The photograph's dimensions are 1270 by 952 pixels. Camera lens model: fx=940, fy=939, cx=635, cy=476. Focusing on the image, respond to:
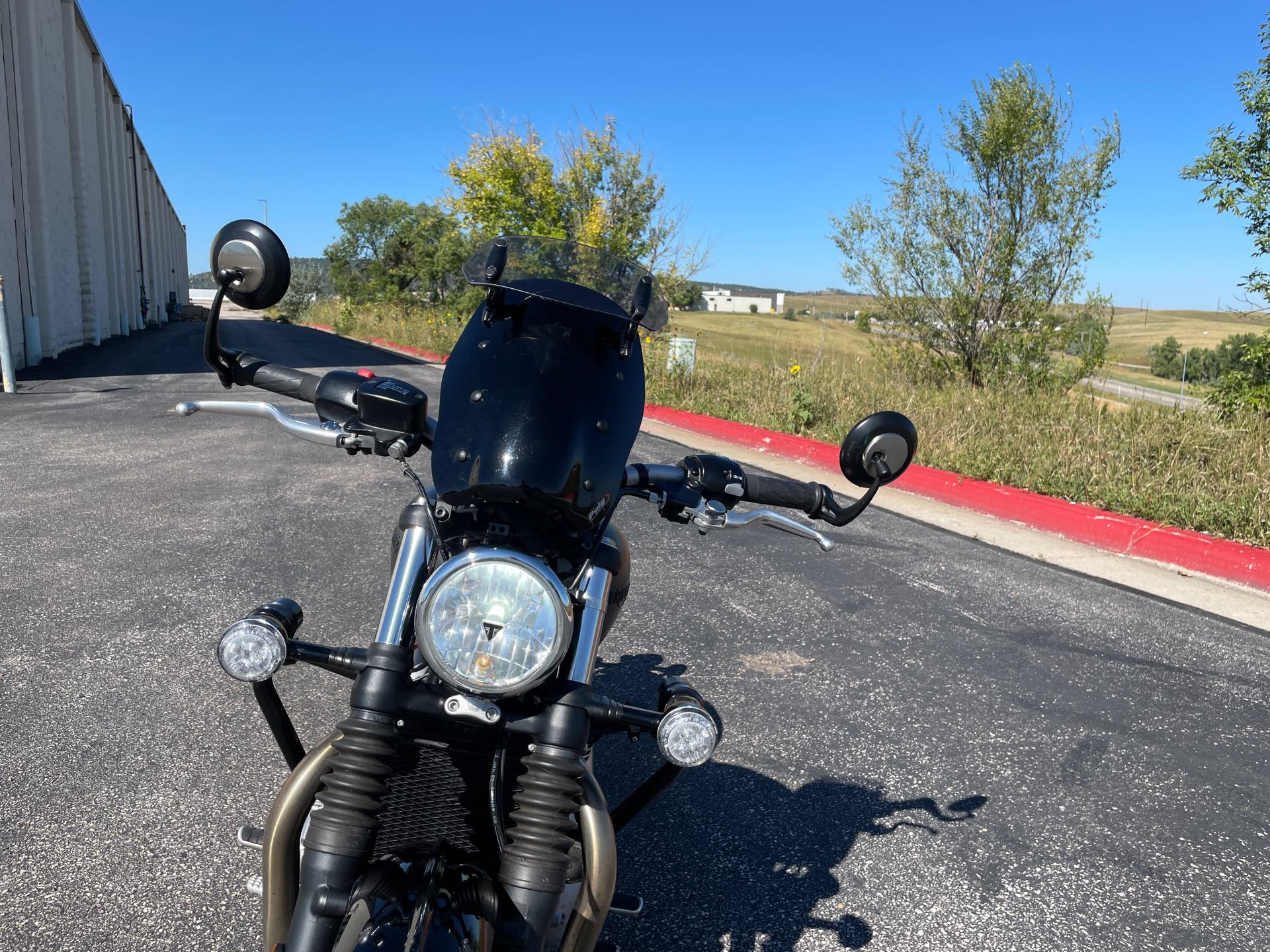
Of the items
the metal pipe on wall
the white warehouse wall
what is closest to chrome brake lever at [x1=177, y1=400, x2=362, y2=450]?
the metal pipe on wall

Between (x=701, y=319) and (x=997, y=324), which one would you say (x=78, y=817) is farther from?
(x=701, y=319)

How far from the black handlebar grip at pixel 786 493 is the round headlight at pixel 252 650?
1146 mm

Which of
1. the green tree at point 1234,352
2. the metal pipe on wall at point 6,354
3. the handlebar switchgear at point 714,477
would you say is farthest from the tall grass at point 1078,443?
the metal pipe on wall at point 6,354

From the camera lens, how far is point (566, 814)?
1.65m

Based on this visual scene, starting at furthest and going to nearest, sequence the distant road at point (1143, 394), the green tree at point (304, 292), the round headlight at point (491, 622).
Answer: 1. the green tree at point (304, 292)
2. the distant road at point (1143, 394)
3. the round headlight at point (491, 622)

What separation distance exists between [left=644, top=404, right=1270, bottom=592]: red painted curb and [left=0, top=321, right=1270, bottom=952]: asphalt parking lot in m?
1.05

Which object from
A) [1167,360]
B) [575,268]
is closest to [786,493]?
[575,268]

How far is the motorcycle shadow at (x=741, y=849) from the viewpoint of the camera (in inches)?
104

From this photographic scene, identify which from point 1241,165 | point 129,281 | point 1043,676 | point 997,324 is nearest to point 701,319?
point 129,281

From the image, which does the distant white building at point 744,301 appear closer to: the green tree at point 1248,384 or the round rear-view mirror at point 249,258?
the green tree at point 1248,384

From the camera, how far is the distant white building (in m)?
99.5

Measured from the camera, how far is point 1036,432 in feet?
31.0

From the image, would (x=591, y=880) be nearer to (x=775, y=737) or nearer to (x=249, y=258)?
(x=249, y=258)

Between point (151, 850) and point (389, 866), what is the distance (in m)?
1.69
